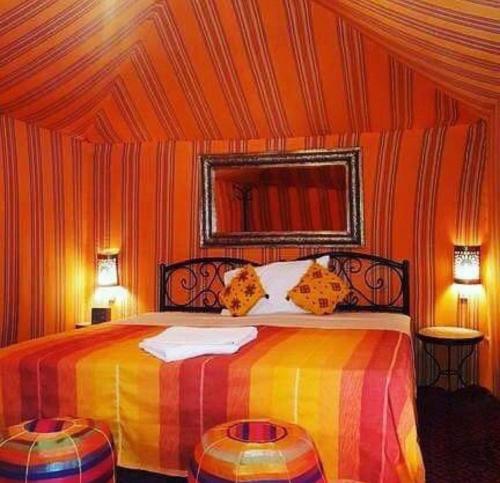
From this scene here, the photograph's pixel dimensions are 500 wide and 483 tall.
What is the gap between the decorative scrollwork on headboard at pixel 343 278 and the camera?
13.8ft

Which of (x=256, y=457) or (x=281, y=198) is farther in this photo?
(x=281, y=198)

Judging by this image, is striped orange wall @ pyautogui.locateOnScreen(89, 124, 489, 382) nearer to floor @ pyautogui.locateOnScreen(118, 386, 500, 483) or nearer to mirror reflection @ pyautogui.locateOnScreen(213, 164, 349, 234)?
mirror reflection @ pyautogui.locateOnScreen(213, 164, 349, 234)

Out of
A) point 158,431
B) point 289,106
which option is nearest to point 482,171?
point 289,106

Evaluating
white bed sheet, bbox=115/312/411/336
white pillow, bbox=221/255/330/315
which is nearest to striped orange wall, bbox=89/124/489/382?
white pillow, bbox=221/255/330/315

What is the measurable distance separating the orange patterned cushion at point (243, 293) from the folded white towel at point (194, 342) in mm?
1132

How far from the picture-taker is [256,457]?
171 centimetres

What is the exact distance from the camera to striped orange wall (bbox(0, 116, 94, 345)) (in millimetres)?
3967

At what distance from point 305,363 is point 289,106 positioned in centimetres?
258

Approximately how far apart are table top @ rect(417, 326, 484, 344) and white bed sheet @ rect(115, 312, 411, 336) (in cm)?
19

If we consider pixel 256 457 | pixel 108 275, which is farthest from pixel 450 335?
pixel 108 275

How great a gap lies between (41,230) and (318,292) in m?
2.29

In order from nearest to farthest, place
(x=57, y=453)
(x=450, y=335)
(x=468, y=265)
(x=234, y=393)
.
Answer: (x=57, y=453) < (x=234, y=393) < (x=450, y=335) < (x=468, y=265)

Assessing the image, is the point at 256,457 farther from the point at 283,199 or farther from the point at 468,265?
the point at 283,199

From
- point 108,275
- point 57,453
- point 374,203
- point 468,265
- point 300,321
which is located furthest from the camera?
point 108,275
